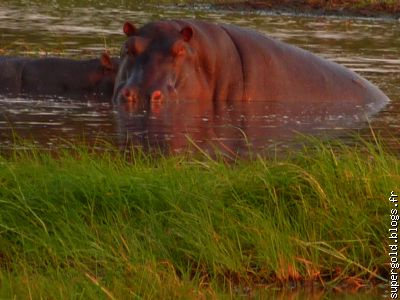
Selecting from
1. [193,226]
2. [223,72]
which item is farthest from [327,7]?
[193,226]

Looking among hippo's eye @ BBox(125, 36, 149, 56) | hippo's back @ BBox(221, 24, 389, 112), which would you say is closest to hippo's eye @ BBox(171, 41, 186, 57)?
hippo's eye @ BBox(125, 36, 149, 56)

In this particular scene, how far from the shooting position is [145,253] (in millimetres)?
5066

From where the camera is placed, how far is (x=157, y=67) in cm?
1020

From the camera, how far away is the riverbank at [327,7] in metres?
27.5

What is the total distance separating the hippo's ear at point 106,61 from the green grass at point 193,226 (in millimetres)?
5057

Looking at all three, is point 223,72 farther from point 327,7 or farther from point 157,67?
point 327,7

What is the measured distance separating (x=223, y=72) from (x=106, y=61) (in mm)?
1179

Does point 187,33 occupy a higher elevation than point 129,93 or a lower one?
higher

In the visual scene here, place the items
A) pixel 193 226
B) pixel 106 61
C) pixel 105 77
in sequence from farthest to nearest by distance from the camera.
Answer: pixel 105 77
pixel 106 61
pixel 193 226

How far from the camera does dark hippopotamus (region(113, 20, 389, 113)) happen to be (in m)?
10.2

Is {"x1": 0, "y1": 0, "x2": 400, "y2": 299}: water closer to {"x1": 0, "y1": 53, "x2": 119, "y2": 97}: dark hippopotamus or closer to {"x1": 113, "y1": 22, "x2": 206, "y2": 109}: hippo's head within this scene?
{"x1": 113, "y1": 22, "x2": 206, "y2": 109}: hippo's head

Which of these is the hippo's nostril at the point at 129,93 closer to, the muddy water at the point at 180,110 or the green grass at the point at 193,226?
the muddy water at the point at 180,110

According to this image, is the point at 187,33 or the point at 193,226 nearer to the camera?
the point at 193,226

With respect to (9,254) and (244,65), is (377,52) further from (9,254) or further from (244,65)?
(9,254)
